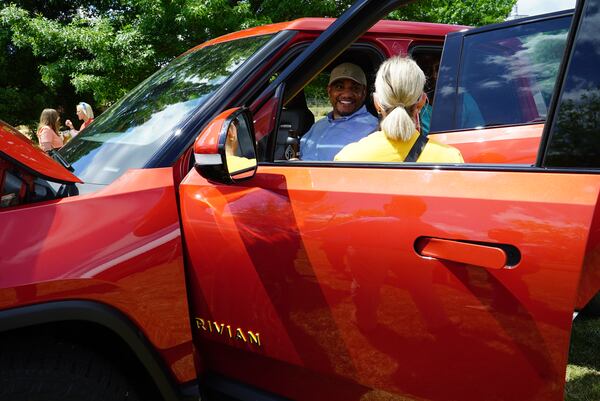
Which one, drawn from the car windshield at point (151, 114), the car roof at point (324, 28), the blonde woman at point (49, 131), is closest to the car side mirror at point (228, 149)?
the car windshield at point (151, 114)

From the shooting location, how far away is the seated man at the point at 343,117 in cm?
271

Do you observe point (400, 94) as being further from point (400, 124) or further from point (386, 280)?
point (386, 280)

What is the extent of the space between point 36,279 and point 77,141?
1081mm

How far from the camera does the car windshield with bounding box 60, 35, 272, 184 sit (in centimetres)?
173

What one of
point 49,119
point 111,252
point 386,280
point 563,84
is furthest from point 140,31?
point 563,84

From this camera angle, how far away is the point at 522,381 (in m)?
1.20

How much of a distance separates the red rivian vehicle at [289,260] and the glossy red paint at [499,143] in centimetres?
121

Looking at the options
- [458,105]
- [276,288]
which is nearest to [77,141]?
[276,288]

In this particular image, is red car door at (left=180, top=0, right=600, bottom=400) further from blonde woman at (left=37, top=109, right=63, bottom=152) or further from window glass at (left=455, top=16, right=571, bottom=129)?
blonde woman at (left=37, top=109, right=63, bottom=152)

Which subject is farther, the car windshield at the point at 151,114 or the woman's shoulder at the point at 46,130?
the woman's shoulder at the point at 46,130

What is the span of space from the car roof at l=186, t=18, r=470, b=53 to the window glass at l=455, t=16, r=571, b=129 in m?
0.29

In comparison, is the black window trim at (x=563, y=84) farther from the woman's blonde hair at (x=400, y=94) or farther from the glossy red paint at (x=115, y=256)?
the glossy red paint at (x=115, y=256)

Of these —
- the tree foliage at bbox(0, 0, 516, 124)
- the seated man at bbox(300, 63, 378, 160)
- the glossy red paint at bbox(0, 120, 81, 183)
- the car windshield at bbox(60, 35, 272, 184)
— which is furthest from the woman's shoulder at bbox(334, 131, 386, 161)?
the tree foliage at bbox(0, 0, 516, 124)

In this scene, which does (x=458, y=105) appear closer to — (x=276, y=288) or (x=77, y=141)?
(x=276, y=288)
